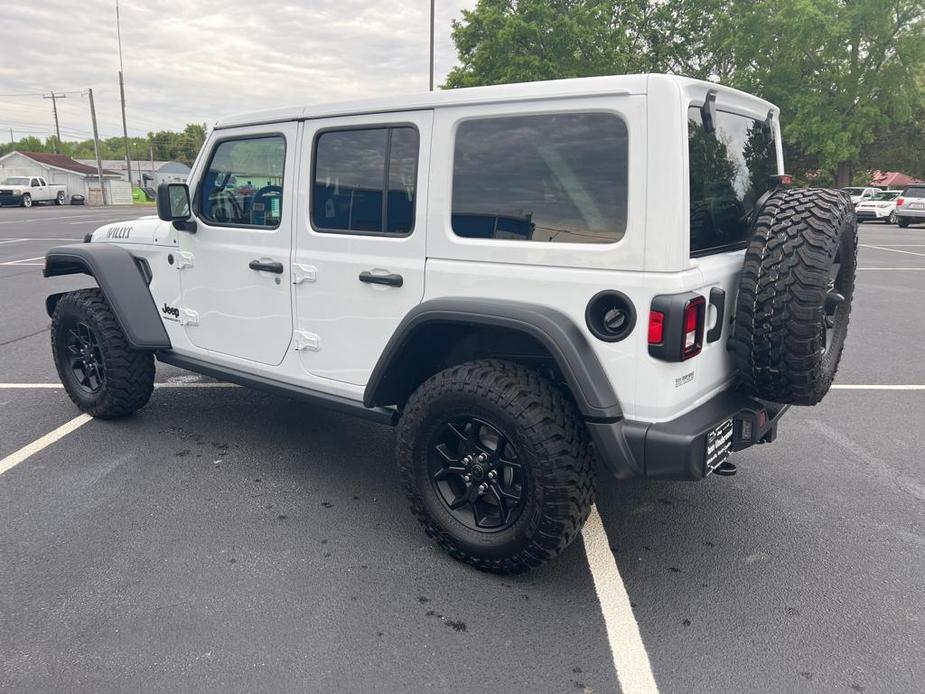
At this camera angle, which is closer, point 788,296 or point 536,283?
point 788,296

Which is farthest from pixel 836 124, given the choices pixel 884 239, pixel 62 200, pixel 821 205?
pixel 62 200

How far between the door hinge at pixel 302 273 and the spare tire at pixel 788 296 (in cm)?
192

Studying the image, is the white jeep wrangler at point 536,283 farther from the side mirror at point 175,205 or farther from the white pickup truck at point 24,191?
the white pickup truck at point 24,191

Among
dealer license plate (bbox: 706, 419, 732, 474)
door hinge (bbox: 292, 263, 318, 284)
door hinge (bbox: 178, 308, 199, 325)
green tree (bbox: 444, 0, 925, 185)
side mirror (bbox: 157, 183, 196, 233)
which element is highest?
green tree (bbox: 444, 0, 925, 185)

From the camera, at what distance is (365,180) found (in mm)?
3229

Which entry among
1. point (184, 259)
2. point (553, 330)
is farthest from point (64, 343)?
point (553, 330)

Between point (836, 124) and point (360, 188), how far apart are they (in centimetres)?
3456

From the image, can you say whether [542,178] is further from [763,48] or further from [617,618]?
[763,48]

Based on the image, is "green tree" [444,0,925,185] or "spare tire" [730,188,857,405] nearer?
"spare tire" [730,188,857,405]

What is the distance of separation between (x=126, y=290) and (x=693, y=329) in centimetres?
333

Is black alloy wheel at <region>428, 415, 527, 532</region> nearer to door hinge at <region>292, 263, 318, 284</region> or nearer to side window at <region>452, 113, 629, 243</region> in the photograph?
side window at <region>452, 113, 629, 243</region>

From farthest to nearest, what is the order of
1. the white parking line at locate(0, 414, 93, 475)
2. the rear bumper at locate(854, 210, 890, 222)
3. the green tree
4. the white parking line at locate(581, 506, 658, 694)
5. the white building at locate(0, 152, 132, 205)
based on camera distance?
1. the white building at locate(0, 152, 132, 205)
2. the green tree
3. the rear bumper at locate(854, 210, 890, 222)
4. the white parking line at locate(0, 414, 93, 475)
5. the white parking line at locate(581, 506, 658, 694)

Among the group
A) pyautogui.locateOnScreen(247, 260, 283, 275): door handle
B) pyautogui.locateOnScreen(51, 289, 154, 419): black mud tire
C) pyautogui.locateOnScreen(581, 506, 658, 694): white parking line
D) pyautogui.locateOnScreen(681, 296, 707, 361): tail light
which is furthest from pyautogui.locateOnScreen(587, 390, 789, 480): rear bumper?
pyautogui.locateOnScreen(51, 289, 154, 419): black mud tire

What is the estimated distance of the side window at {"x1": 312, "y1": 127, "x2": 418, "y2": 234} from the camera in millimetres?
3078
